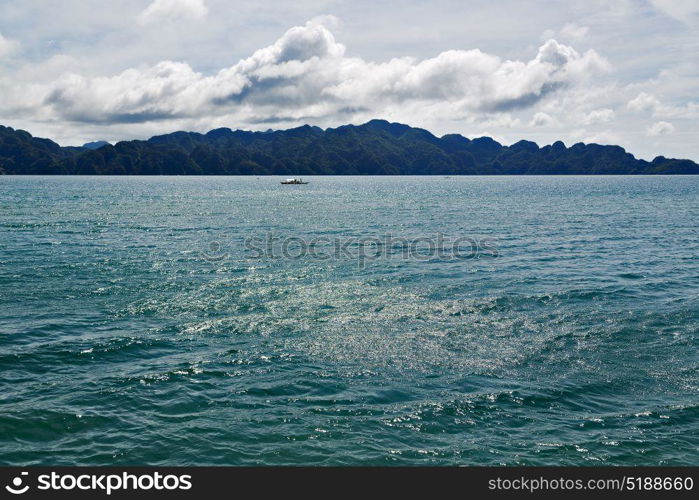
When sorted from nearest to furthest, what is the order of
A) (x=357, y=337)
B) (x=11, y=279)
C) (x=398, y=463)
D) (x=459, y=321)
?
(x=398, y=463) < (x=357, y=337) < (x=459, y=321) < (x=11, y=279)

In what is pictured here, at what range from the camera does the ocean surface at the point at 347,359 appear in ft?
58.8

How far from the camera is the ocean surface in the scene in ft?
58.8

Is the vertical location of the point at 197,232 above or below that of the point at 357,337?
above

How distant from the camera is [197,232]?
80250 millimetres

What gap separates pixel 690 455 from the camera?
681 inches

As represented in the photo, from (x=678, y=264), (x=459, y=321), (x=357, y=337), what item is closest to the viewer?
(x=357, y=337)

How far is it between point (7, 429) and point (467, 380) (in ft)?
64.7

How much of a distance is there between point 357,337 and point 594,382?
13.1 metres

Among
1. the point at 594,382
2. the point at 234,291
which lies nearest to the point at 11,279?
the point at 234,291

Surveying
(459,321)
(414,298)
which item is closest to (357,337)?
(459,321)

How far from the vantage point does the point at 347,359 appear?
26.1 metres
